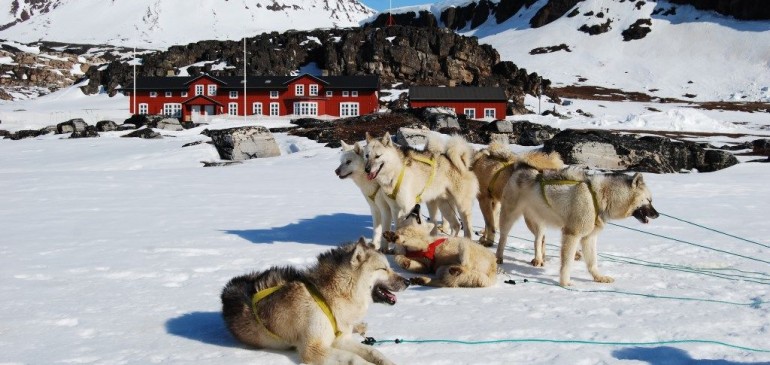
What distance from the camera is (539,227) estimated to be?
861 cm

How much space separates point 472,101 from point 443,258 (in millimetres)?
67186

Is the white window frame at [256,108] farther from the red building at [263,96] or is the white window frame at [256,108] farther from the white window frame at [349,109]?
the white window frame at [349,109]

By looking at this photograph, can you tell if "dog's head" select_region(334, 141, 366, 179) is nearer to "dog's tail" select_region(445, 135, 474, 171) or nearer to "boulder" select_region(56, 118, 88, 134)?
"dog's tail" select_region(445, 135, 474, 171)

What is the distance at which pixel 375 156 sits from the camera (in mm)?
8844

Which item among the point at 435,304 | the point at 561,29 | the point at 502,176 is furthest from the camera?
the point at 561,29

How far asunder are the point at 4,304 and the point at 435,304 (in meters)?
4.24

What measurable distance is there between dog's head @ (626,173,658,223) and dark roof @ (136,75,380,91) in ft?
214

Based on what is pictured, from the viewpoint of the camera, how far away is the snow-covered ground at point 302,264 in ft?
17.4

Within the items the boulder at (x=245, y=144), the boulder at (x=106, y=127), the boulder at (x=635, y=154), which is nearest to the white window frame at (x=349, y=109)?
the boulder at (x=106, y=127)

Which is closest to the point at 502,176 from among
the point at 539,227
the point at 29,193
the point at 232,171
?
the point at 539,227

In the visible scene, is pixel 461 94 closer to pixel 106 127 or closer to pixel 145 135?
pixel 106 127

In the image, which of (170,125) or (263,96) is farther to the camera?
(263,96)

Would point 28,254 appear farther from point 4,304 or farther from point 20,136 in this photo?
point 20,136

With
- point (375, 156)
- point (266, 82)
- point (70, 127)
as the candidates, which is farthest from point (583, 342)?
point (266, 82)
